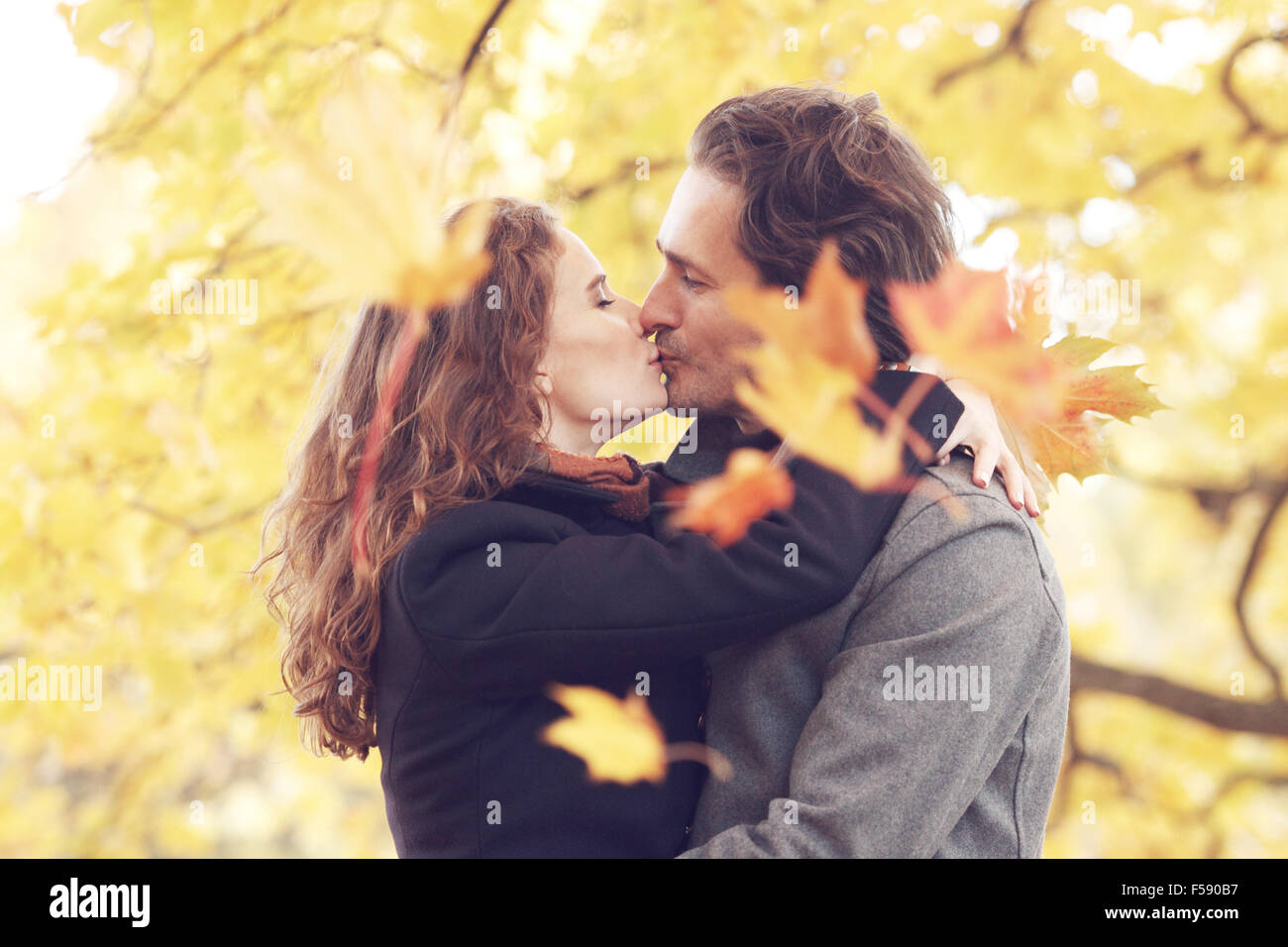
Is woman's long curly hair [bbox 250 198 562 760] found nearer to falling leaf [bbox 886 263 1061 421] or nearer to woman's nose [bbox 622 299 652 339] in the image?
woman's nose [bbox 622 299 652 339]

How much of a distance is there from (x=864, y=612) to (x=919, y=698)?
4.8 inches

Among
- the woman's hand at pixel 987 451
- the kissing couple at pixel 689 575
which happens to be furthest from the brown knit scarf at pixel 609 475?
the woman's hand at pixel 987 451

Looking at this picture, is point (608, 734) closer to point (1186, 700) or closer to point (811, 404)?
point (811, 404)

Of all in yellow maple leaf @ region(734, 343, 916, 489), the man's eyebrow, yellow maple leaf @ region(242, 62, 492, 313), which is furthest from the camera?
the man's eyebrow

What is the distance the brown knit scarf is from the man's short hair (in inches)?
11.7

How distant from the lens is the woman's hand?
1.26 m

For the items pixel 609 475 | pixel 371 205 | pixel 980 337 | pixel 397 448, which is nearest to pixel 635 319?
pixel 609 475

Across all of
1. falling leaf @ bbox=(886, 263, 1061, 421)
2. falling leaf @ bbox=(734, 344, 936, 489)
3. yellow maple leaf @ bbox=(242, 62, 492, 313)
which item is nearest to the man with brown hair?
falling leaf @ bbox=(886, 263, 1061, 421)

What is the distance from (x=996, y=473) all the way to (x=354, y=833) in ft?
17.1

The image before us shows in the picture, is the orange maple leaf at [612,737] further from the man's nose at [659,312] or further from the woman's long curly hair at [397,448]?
the man's nose at [659,312]

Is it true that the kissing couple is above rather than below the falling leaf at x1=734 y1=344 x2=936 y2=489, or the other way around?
below

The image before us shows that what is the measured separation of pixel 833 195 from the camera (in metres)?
1.38
